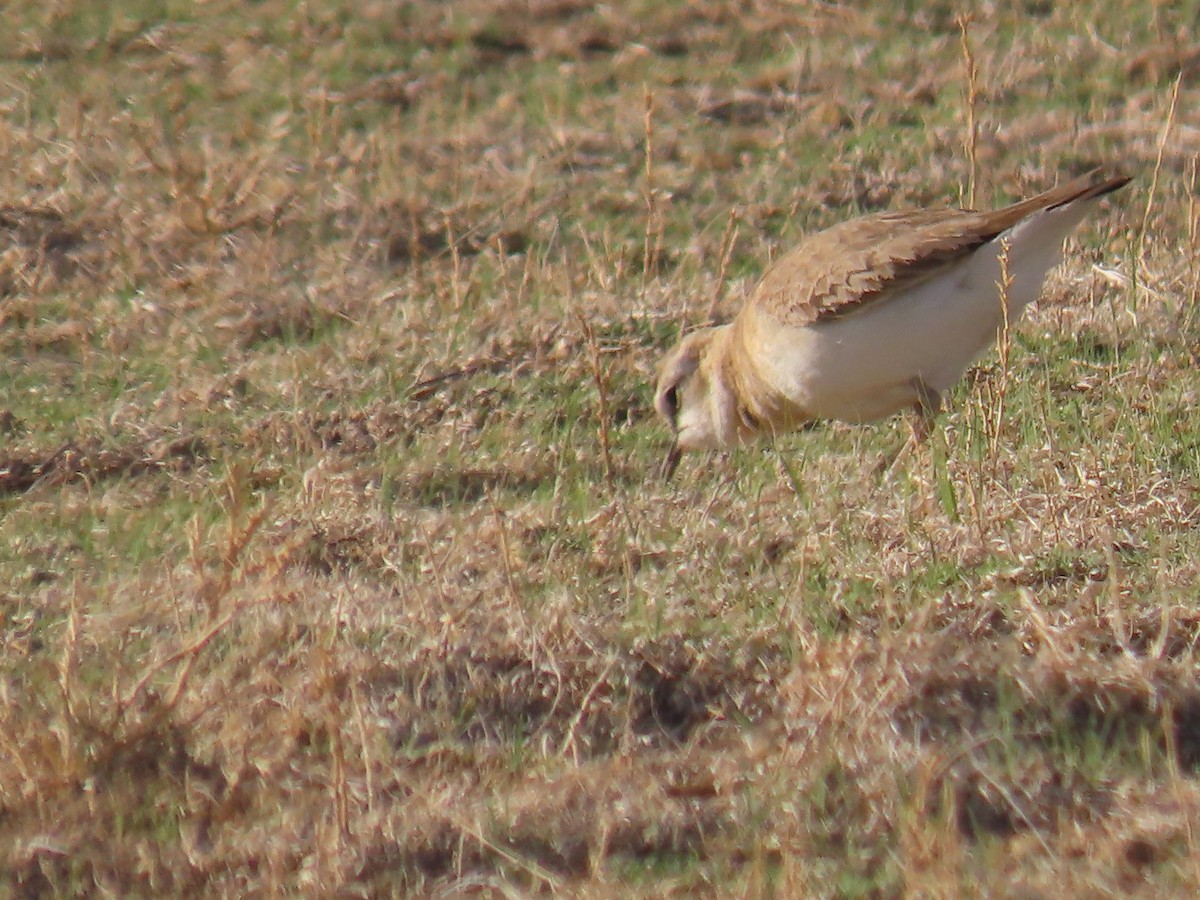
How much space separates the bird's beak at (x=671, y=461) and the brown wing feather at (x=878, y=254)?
56cm

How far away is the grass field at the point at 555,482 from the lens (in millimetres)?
3977

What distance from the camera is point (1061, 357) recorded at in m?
6.34

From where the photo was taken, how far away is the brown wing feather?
17.7 feet

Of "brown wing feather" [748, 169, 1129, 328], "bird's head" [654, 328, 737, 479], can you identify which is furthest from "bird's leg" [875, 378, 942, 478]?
"bird's head" [654, 328, 737, 479]

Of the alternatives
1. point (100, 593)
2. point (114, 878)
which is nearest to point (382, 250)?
point (100, 593)

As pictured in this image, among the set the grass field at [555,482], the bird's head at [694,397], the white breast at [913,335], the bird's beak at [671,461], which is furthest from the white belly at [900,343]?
the bird's beak at [671,461]

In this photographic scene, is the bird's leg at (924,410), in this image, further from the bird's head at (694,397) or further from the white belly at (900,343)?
the bird's head at (694,397)

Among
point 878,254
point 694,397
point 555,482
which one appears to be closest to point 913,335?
point 878,254

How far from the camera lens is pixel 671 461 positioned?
19.9 ft

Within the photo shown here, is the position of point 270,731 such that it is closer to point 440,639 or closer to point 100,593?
point 440,639

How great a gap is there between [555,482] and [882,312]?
1.18 m

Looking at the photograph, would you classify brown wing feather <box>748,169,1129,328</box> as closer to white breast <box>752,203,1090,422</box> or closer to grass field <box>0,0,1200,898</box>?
white breast <box>752,203,1090,422</box>

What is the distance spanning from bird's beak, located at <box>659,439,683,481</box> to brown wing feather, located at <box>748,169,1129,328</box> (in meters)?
0.56

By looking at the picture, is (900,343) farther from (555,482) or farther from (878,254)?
(555,482)
